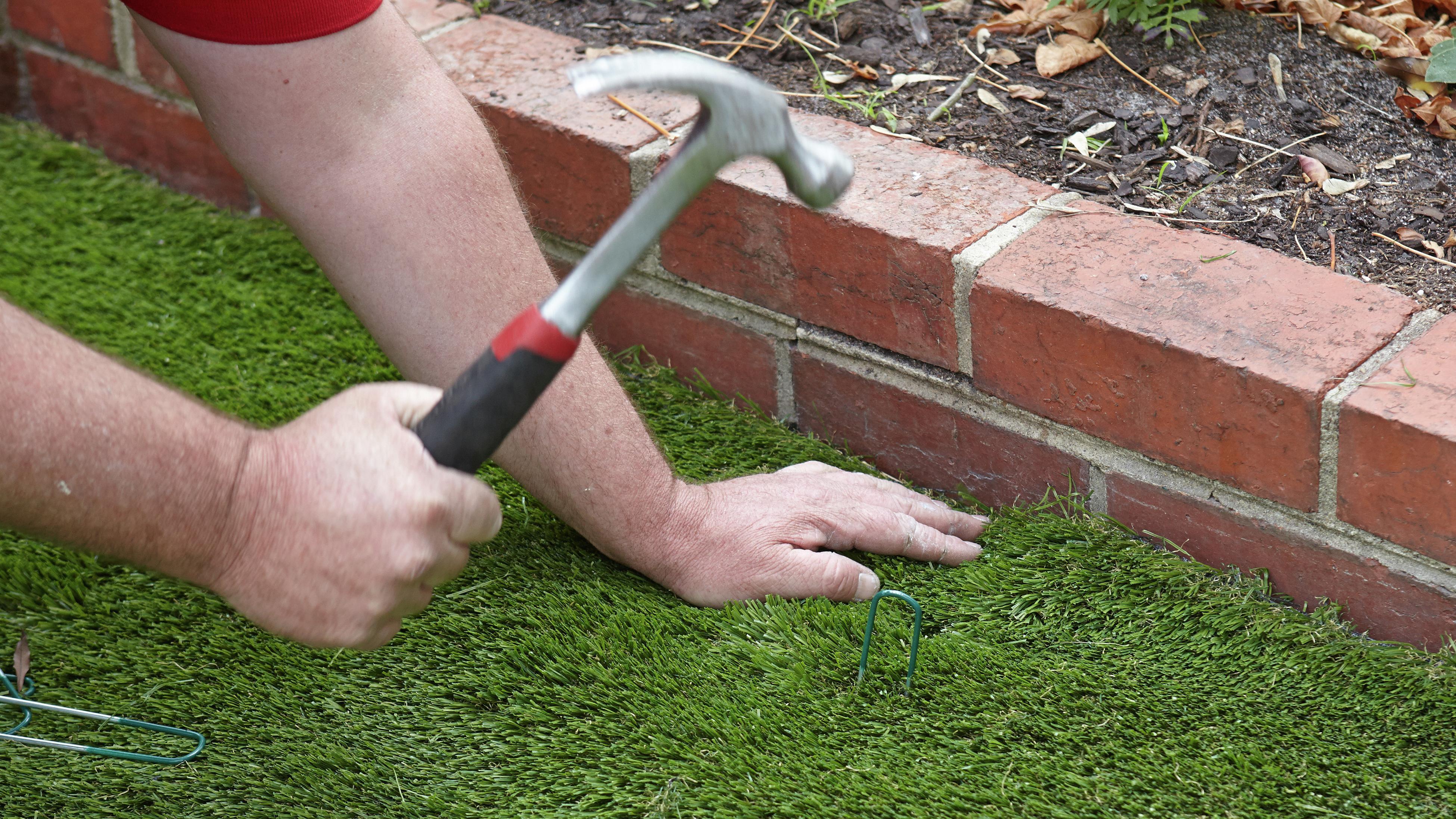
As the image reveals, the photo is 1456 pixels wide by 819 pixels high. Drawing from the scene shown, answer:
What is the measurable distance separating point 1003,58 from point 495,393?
1.28 m

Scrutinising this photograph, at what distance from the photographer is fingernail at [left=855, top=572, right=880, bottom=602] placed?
1.67 metres

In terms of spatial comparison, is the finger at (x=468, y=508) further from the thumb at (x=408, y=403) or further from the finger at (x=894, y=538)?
the finger at (x=894, y=538)

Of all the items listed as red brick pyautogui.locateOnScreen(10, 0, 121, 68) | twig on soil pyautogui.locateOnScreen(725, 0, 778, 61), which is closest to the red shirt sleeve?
twig on soil pyautogui.locateOnScreen(725, 0, 778, 61)

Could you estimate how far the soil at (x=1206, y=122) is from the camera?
1686 mm

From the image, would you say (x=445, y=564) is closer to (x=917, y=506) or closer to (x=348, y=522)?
(x=348, y=522)

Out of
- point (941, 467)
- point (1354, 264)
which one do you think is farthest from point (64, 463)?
point (1354, 264)

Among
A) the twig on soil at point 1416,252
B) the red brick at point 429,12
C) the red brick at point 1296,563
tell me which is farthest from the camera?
the red brick at point 429,12

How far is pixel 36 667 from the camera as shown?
1.67 meters

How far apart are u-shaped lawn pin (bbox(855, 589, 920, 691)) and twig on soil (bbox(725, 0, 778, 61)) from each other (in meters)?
1.03

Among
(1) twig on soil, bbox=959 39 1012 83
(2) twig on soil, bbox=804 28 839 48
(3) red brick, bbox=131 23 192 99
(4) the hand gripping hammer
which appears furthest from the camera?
(3) red brick, bbox=131 23 192 99

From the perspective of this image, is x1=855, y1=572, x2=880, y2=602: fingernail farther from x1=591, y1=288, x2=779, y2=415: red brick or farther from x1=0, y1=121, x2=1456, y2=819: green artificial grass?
x1=591, y1=288, x2=779, y2=415: red brick

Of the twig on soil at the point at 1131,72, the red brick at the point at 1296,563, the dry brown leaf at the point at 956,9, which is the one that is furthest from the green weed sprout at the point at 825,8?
the red brick at the point at 1296,563

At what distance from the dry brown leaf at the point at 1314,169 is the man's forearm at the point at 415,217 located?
97cm

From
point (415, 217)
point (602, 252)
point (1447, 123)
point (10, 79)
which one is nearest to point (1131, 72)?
point (1447, 123)
